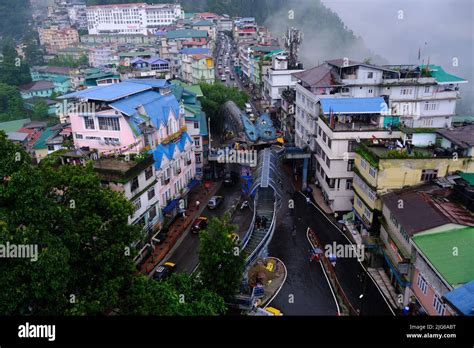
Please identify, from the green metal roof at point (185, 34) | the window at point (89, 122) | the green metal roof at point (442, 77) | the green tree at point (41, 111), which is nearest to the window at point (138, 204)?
the window at point (89, 122)

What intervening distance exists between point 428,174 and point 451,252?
818cm

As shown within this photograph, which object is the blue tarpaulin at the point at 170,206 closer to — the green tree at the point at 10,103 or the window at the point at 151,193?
the window at the point at 151,193

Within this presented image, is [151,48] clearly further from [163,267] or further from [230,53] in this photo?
[163,267]

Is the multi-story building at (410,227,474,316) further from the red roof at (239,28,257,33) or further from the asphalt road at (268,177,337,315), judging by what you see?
the red roof at (239,28,257,33)

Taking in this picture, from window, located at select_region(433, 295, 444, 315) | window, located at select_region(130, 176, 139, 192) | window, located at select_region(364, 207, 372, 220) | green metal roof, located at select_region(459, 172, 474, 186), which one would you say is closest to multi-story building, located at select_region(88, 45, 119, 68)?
window, located at select_region(130, 176, 139, 192)

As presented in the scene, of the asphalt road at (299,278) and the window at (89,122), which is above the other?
the window at (89,122)

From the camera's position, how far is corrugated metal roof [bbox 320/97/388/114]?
32.9 meters

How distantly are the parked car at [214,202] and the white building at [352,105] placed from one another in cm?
1006

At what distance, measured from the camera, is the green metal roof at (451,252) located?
55.6 feet

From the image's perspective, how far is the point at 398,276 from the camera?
2220cm

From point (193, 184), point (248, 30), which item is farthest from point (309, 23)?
point (193, 184)

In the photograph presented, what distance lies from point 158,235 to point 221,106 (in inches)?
1141

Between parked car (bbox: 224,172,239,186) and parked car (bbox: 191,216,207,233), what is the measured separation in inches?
334

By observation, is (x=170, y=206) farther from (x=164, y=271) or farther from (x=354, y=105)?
(x=354, y=105)
